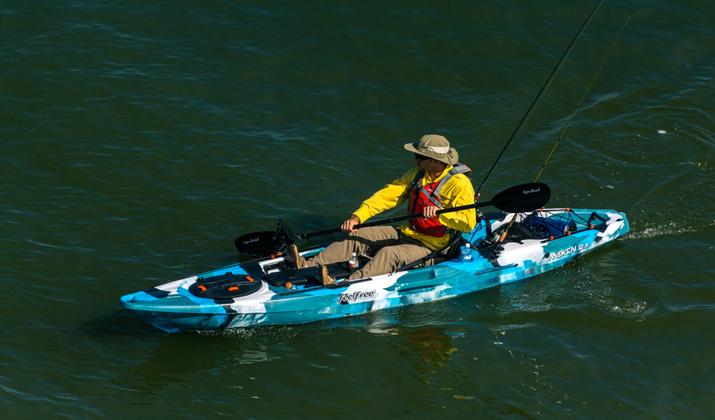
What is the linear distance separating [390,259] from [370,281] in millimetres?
359

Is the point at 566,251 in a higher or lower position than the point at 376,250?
lower

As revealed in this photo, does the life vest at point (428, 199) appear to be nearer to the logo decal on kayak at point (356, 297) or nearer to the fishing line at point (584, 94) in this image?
the logo decal on kayak at point (356, 297)

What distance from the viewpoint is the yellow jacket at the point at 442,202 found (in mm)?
9797

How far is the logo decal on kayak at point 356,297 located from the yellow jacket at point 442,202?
0.82 m

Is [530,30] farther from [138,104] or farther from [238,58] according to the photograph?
[138,104]

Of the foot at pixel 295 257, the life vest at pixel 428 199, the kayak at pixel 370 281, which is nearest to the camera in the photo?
the kayak at pixel 370 281

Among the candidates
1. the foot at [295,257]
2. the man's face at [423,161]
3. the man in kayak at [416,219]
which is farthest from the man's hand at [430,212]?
the foot at [295,257]

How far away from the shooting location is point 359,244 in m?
10.1

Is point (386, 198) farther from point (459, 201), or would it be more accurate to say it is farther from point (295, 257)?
point (295, 257)

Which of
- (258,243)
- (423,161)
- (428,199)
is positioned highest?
(423,161)

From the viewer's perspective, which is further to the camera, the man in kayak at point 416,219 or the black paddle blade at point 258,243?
the black paddle blade at point 258,243

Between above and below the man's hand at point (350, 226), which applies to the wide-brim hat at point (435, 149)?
above

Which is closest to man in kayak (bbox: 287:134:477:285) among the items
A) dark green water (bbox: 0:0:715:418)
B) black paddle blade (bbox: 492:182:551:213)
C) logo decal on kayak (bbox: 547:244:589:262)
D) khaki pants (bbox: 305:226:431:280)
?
khaki pants (bbox: 305:226:431:280)

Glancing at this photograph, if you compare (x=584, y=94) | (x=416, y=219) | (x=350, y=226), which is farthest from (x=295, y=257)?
(x=584, y=94)
